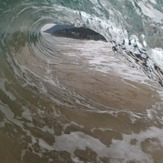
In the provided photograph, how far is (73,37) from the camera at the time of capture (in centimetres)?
2047

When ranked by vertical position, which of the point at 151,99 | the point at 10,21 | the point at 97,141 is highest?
the point at 10,21

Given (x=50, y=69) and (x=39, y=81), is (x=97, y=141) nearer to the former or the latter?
(x=39, y=81)

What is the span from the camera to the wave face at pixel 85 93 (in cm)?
477

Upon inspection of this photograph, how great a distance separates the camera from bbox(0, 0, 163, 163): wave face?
15.6 ft

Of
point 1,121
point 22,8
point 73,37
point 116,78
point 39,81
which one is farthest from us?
point 73,37

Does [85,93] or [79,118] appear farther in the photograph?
[85,93]

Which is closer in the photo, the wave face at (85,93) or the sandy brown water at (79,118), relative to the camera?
the sandy brown water at (79,118)

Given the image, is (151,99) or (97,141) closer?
(97,141)

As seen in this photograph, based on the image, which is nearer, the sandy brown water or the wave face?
the sandy brown water

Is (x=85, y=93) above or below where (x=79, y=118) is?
above

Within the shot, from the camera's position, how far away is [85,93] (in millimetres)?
7527

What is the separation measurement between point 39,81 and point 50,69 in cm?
194

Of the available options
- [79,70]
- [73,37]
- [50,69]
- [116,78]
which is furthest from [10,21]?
[73,37]

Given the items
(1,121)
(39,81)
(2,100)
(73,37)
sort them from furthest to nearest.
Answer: (73,37)
(39,81)
(2,100)
(1,121)
